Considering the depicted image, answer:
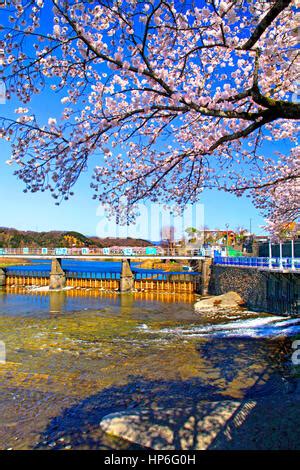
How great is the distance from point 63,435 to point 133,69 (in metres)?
7.65

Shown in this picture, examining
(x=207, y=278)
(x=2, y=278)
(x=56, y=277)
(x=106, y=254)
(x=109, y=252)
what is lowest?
(x=2, y=278)

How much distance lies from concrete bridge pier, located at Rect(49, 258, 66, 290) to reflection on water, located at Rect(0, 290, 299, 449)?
54.1ft

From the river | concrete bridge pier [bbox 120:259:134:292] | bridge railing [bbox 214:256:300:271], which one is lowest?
the river

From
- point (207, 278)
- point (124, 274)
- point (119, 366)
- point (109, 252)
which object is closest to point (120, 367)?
point (119, 366)

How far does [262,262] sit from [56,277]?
25065mm

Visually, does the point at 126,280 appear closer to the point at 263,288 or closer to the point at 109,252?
the point at 109,252

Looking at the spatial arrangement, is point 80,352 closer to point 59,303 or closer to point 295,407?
point 295,407

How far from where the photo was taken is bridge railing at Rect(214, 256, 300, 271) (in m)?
24.1

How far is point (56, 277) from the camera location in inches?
1650

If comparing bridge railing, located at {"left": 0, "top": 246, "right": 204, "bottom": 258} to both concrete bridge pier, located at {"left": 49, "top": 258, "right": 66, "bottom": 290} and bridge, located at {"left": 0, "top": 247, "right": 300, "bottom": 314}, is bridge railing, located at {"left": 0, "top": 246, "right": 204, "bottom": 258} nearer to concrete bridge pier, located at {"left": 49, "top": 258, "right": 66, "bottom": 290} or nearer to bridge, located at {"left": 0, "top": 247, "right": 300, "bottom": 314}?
bridge, located at {"left": 0, "top": 247, "right": 300, "bottom": 314}

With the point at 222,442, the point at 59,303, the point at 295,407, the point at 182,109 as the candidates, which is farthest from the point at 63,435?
the point at 59,303

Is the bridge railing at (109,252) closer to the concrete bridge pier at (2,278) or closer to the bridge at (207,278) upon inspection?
the bridge at (207,278)

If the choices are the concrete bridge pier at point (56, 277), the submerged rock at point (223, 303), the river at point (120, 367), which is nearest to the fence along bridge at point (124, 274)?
the concrete bridge pier at point (56, 277)

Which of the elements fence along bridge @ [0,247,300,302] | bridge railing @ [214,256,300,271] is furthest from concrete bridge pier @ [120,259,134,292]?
bridge railing @ [214,256,300,271]
